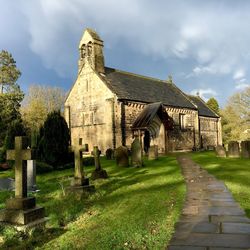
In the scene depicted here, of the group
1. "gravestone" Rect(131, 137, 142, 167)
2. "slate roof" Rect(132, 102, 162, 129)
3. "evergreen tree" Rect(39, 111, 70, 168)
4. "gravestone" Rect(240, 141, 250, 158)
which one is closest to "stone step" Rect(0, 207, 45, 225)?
"gravestone" Rect(131, 137, 142, 167)

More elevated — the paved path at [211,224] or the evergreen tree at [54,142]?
the evergreen tree at [54,142]

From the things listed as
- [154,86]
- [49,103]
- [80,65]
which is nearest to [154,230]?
[80,65]

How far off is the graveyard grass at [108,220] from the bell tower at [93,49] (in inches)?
953

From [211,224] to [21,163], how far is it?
4061 millimetres

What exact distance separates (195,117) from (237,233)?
36.6 m

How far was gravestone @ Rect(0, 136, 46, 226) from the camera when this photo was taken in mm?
5812

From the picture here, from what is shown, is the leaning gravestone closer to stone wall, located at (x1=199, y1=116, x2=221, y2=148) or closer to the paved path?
the paved path

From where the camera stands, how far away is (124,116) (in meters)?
30.4

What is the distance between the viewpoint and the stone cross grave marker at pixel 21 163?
20.0ft

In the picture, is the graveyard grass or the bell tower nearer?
the graveyard grass

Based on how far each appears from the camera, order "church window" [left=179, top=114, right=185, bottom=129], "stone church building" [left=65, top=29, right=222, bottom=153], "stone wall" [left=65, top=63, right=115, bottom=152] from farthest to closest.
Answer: "church window" [left=179, top=114, right=185, bottom=129], "stone wall" [left=65, top=63, right=115, bottom=152], "stone church building" [left=65, top=29, right=222, bottom=153]

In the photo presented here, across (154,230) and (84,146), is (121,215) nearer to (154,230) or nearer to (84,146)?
(154,230)

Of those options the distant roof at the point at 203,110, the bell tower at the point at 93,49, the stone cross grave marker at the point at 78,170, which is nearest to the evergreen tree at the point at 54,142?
the stone cross grave marker at the point at 78,170

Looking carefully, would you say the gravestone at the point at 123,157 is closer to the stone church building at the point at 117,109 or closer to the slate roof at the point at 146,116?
the stone church building at the point at 117,109
